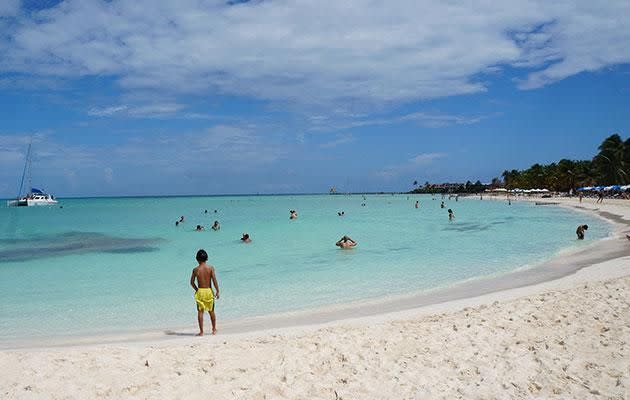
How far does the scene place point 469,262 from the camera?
702 inches

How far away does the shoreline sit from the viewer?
878 centimetres

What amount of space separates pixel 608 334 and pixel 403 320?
326 centimetres

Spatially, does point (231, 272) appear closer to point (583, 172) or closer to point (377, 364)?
point (377, 364)

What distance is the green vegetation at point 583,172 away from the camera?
72.5m

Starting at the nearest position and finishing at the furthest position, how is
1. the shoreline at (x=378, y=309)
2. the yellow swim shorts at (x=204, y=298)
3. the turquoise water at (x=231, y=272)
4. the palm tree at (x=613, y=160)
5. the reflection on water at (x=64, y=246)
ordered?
the yellow swim shorts at (x=204, y=298)
the shoreline at (x=378, y=309)
the turquoise water at (x=231, y=272)
the reflection on water at (x=64, y=246)
the palm tree at (x=613, y=160)

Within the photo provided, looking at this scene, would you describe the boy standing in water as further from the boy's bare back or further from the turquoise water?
the turquoise water

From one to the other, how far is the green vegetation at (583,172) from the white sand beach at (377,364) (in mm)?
77066

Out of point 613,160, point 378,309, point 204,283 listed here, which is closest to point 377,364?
point 204,283

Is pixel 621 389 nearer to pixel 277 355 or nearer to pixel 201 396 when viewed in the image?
pixel 277 355

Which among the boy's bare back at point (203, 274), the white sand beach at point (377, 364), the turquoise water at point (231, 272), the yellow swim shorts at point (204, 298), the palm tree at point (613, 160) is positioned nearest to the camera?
the white sand beach at point (377, 364)

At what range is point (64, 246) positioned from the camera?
28141 mm

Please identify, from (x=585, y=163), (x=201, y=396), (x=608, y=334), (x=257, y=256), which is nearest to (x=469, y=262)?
(x=257, y=256)

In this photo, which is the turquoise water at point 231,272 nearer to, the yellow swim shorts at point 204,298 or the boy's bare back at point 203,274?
the yellow swim shorts at point 204,298

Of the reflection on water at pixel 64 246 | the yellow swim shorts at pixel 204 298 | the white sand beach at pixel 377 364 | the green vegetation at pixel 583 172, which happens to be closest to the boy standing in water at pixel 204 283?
the yellow swim shorts at pixel 204 298
